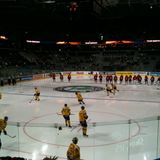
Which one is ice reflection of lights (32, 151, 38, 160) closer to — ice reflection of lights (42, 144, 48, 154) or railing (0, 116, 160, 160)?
railing (0, 116, 160, 160)

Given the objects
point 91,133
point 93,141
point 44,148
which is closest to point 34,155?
point 44,148

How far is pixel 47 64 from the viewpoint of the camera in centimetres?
4866

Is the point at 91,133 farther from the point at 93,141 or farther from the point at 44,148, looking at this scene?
the point at 44,148

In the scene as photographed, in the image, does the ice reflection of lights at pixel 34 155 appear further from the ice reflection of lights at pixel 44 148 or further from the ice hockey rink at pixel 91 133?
the ice reflection of lights at pixel 44 148

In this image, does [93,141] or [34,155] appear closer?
[34,155]

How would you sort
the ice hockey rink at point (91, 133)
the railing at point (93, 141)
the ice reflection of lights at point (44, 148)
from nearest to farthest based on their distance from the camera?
the railing at point (93, 141)
the ice hockey rink at point (91, 133)
the ice reflection of lights at point (44, 148)

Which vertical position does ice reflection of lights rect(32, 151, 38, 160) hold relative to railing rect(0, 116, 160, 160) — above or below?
below

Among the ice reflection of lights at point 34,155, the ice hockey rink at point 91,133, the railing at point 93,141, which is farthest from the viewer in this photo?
the ice hockey rink at point 91,133

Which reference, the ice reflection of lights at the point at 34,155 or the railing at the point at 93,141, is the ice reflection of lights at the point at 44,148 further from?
the ice reflection of lights at the point at 34,155

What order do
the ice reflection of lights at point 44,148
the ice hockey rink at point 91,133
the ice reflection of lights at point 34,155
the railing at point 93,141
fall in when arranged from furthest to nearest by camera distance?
1. the ice reflection of lights at point 44,148
2. the ice hockey rink at point 91,133
3. the railing at point 93,141
4. the ice reflection of lights at point 34,155

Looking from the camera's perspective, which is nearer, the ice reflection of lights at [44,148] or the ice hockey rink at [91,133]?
the ice hockey rink at [91,133]

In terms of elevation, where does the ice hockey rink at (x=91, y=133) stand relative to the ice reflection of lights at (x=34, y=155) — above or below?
above

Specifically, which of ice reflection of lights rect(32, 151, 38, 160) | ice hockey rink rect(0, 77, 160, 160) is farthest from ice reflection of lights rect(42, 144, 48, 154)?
ice reflection of lights rect(32, 151, 38, 160)

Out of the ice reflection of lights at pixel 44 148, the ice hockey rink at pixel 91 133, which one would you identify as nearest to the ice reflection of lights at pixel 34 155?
the ice hockey rink at pixel 91 133
